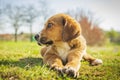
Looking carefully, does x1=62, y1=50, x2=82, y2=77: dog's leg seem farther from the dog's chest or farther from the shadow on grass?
the shadow on grass

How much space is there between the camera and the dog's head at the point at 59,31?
109 inches

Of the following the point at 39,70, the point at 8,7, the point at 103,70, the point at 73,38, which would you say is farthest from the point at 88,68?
the point at 8,7

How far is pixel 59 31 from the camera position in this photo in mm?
2797

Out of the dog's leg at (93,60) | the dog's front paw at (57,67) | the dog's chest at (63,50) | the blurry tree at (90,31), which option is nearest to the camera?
the dog's front paw at (57,67)

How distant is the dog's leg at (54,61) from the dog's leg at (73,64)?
0.23 feet

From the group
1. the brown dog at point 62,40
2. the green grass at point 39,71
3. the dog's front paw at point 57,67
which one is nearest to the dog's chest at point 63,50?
the brown dog at point 62,40

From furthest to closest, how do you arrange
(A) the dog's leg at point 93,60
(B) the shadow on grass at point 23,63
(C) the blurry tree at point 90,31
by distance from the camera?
(C) the blurry tree at point 90,31 → (A) the dog's leg at point 93,60 → (B) the shadow on grass at point 23,63

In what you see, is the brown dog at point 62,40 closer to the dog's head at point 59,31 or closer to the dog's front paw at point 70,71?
the dog's head at point 59,31

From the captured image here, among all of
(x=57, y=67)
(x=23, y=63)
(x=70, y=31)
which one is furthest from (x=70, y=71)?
(x=23, y=63)

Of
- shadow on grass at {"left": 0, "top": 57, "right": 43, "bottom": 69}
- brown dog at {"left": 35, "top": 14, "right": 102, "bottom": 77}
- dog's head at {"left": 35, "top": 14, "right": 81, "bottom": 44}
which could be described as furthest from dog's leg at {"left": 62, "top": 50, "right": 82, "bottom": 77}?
shadow on grass at {"left": 0, "top": 57, "right": 43, "bottom": 69}

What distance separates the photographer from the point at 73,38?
278 cm

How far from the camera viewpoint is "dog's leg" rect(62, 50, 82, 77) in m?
2.43

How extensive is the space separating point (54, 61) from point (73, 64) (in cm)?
19

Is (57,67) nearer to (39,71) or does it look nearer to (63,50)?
(39,71)
